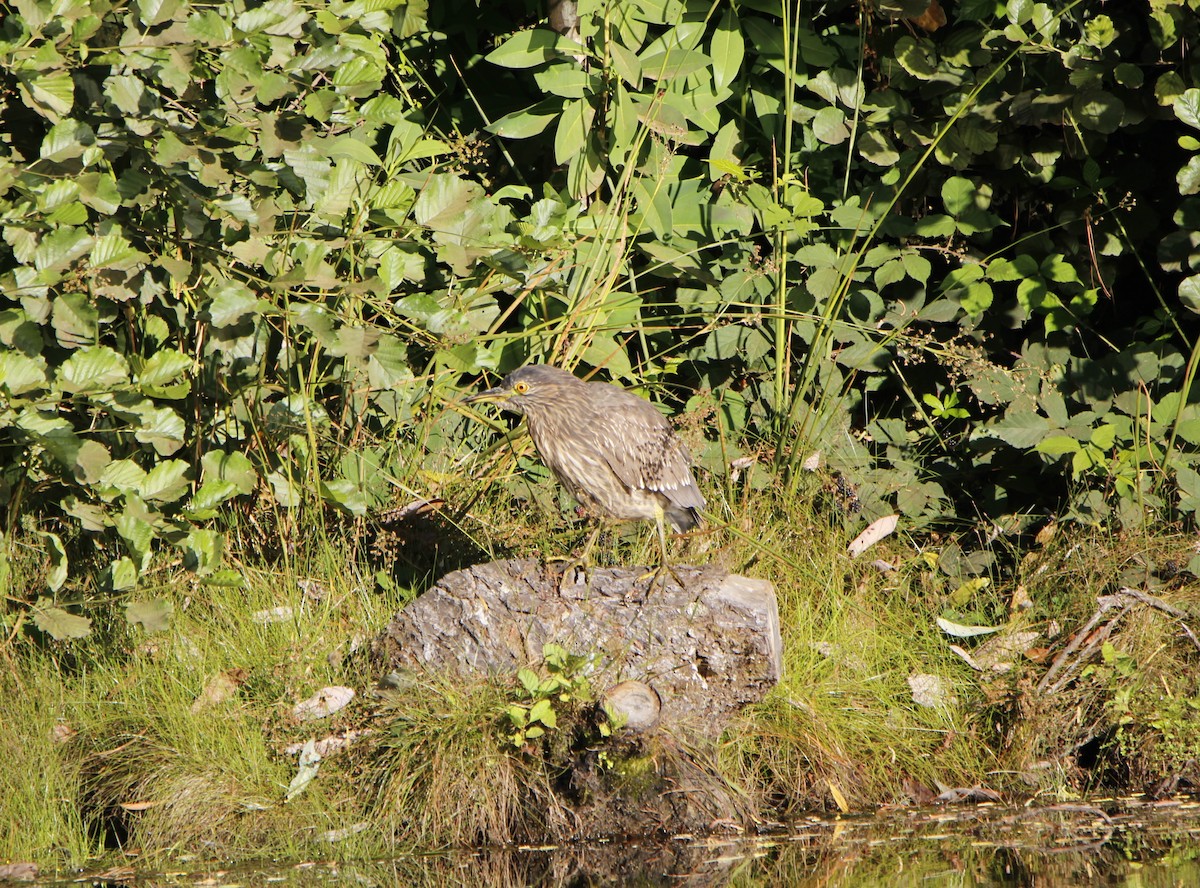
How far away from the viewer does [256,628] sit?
465 cm

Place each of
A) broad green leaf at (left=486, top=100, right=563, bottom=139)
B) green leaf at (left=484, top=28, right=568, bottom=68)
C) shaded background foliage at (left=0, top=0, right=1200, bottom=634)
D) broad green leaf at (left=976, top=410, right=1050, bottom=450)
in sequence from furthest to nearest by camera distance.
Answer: broad green leaf at (left=486, top=100, right=563, bottom=139)
green leaf at (left=484, top=28, right=568, bottom=68)
broad green leaf at (left=976, top=410, right=1050, bottom=450)
shaded background foliage at (left=0, top=0, right=1200, bottom=634)

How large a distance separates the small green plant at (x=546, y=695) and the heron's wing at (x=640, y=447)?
2.67ft

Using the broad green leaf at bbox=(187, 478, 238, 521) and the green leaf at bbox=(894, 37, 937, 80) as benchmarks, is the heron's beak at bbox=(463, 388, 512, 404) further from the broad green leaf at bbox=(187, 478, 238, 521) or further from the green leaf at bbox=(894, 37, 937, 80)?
the green leaf at bbox=(894, 37, 937, 80)

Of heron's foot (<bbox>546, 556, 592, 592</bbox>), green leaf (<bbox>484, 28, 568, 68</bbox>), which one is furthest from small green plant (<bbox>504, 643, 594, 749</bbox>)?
green leaf (<bbox>484, 28, 568, 68</bbox>)

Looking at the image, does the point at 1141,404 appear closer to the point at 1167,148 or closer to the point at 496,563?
the point at 1167,148

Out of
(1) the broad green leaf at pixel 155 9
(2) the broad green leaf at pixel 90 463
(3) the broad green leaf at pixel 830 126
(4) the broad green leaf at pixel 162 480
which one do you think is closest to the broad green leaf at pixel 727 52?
(3) the broad green leaf at pixel 830 126

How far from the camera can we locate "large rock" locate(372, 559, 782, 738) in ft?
14.5

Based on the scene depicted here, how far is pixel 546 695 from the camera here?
4.19 m

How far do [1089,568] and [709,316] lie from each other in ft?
5.97

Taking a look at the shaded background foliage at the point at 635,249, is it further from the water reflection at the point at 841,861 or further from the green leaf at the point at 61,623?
the water reflection at the point at 841,861

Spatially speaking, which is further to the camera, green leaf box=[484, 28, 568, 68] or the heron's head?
green leaf box=[484, 28, 568, 68]

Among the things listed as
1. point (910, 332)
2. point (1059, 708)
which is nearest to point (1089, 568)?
point (1059, 708)

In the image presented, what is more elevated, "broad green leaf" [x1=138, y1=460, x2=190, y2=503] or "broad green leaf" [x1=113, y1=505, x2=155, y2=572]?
"broad green leaf" [x1=138, y1=460, x2=190, y2=503]

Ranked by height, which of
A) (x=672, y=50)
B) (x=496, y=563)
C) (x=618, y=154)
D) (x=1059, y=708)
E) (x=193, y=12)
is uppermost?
(x=193, y=12)
